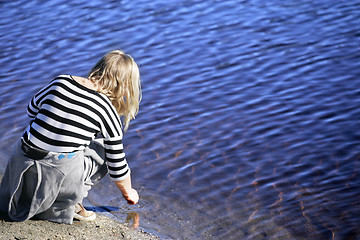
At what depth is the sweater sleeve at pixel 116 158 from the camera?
3488 millimetres

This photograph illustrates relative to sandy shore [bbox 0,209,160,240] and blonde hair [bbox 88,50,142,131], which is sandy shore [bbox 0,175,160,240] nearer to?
sandy shore [bbox 0,209,160,240]

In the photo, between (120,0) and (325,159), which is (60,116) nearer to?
(325,159)

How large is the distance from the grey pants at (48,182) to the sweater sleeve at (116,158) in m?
0.20

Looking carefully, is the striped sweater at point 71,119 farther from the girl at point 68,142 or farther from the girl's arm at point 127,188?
the girl's arm at point 127,188

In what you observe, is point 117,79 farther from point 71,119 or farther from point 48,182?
point 48,182

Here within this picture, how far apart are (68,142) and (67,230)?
Result: 2.27 feet

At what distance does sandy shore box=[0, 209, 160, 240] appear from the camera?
11.8 ft

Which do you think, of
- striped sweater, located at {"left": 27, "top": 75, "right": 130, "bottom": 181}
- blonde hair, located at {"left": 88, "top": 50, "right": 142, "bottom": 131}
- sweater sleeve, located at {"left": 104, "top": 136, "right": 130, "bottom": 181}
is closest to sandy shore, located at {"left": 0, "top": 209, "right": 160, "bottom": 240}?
sweater sleeve, located at {"left": 104, "top": 136, "right": 130, "bottom": 181}

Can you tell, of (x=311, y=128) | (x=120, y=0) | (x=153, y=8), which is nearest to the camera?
(x=311, y=128)

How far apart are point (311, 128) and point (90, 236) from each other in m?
3.09

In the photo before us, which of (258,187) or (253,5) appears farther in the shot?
(253,5)

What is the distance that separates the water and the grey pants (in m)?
0.67

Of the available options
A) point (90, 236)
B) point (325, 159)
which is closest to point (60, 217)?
point (90, 236)

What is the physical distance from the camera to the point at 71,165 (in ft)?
11.6
